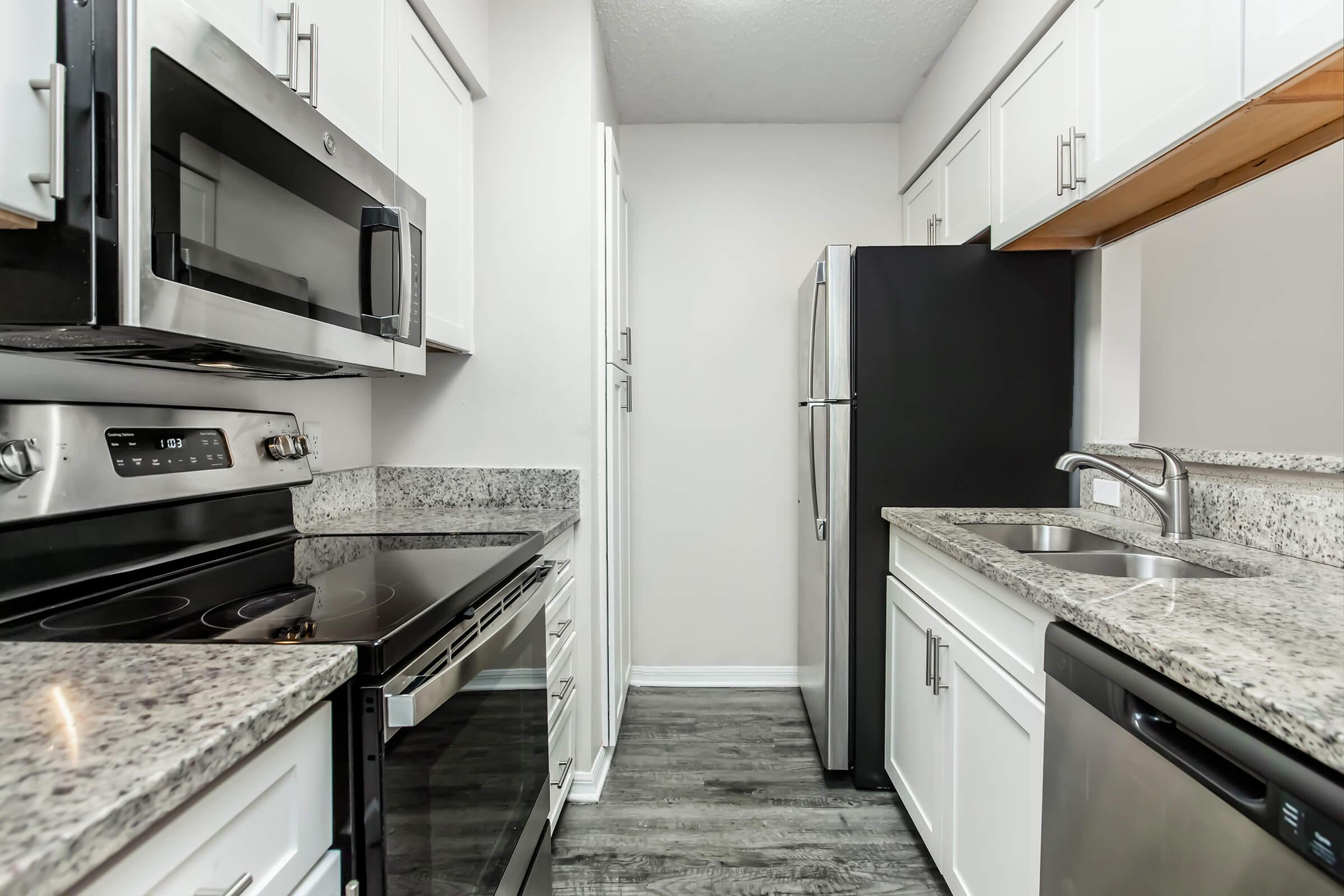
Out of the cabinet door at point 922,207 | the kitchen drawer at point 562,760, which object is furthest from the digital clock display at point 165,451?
the cabinet door at point 922,207

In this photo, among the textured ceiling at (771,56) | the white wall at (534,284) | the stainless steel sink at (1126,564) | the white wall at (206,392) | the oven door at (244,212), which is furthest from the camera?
the textured ceiling at (771,56)

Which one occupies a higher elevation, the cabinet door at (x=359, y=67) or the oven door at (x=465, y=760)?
the cabinet door at (x=359, y=67)

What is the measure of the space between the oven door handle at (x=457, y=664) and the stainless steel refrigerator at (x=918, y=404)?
1048 mm

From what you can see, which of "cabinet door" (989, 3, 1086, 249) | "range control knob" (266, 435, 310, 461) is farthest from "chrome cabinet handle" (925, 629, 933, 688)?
"range control knob" (266, 435, 310, 461)

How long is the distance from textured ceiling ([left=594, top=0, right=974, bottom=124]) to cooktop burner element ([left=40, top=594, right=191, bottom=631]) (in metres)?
2.03

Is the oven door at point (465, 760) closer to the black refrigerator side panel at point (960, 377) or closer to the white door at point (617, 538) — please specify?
the white door at point (617, 538)

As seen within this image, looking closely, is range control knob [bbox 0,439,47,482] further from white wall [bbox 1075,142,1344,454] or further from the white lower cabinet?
white wall [bbox 1075,142,1344,454]

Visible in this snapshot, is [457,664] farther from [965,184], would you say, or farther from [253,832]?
[965,184]

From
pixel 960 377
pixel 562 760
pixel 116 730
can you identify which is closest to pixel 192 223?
pixel 116 730

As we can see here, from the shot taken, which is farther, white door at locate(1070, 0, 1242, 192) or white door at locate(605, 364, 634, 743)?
white door at locate(605, 364, 634, 743)

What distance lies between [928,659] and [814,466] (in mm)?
741

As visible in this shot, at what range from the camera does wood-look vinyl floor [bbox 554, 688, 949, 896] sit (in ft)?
5.32

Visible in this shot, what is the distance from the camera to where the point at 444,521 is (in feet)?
5.55

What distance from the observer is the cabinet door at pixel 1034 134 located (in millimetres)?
1592
